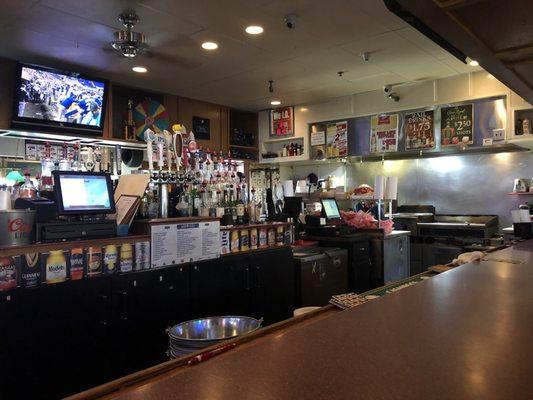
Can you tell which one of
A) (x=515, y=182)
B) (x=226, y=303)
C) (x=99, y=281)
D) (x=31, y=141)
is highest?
(x=31, y=141)

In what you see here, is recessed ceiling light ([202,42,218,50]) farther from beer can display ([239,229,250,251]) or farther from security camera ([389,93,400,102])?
security camera ([389,93,400,102])

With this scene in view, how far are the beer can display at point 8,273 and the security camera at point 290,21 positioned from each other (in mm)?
2749

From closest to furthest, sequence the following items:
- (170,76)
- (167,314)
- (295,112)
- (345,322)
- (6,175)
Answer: (345,322) < (167,314) < (6,175) < (170,76) < (295,112)

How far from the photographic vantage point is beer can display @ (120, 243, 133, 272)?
9.23 ft

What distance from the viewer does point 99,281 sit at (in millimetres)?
2664

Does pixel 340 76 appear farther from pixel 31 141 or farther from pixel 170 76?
pixel 31 141

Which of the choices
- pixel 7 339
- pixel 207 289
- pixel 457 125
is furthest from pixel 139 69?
pixel 457 125

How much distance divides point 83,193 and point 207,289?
3.80 ft

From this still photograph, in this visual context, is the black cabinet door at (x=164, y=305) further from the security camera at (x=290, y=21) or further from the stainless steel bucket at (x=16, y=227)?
the security camera at (x=290, y=21)

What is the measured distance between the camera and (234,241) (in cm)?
362

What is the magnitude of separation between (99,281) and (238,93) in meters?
4.21

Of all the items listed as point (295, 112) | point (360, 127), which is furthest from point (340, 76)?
point (295, 112)

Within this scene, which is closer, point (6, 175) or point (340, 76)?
point (6, 175)

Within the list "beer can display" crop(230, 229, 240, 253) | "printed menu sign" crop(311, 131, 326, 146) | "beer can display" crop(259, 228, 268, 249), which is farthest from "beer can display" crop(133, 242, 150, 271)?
"printed menu sign" crop(311, 131, 326, 146)
